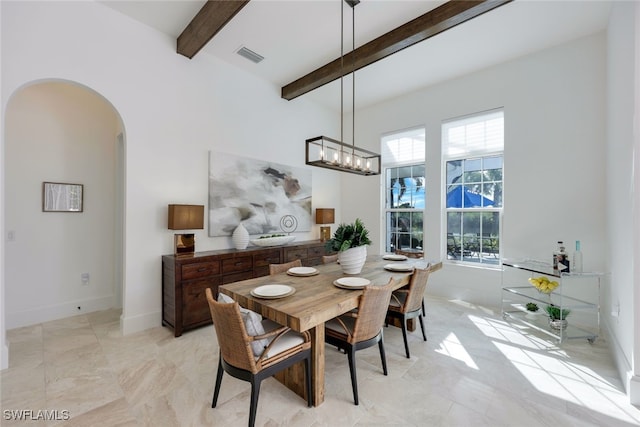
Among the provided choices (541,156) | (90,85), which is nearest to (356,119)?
(541,156)

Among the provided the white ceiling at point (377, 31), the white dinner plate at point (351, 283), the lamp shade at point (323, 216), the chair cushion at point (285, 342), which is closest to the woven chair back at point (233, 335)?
the chair cushion at point (285, 342)

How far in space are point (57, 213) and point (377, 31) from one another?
4.56 meters

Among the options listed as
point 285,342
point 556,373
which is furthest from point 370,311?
point 556,373

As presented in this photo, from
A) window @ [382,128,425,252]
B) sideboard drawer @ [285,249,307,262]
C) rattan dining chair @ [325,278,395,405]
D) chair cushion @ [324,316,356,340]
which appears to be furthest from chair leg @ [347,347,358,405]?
window @ [382,128,425,252]

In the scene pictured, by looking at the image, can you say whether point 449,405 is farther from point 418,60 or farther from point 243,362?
point 418,60

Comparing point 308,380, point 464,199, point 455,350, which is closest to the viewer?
point 308,380

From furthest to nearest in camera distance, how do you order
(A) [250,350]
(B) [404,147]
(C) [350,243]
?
(B) [404,147]
(C) [350,243]
(A) [250,350]

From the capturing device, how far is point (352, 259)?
262 centimetres

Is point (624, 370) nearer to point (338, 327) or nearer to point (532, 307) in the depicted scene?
point (532, 307)

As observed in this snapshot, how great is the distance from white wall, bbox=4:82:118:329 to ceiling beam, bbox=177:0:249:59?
46.1 inches

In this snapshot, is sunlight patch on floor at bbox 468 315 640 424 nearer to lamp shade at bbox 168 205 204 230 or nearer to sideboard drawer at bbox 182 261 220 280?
sideboard drawer at bbox 182 261 220 280

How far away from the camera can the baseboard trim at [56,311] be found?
10.3ft

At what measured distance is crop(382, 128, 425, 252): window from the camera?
480 cm

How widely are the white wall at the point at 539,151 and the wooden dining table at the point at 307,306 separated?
2288 millimetres
